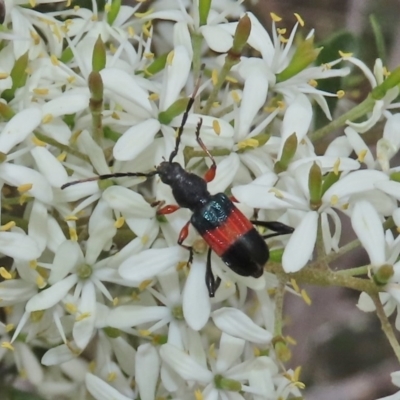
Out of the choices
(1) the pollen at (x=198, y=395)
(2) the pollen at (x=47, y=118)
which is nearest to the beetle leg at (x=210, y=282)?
(1) the pollen at (x=198, y=395)

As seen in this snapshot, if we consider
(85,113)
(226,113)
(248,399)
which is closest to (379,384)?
(248,399)

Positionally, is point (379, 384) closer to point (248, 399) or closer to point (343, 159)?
point (248, 399)

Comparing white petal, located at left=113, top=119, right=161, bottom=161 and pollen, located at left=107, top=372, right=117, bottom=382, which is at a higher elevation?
white petal, located at left=113, top=119, right=161, bottom=161

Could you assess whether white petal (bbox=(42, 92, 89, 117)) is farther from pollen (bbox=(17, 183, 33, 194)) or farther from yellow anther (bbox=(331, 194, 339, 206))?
yellow anther (bbox=(331, 194, 339, 206))

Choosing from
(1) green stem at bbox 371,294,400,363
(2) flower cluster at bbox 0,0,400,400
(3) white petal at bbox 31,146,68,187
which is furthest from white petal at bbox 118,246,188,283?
(1) green stem at bbox 371,294,400,363

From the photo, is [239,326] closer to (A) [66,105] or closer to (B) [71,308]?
(B) [71,308]

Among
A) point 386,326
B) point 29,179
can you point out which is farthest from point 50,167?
point 386,326
